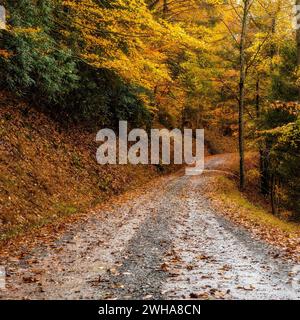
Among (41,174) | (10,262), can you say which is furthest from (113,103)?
(10,262)

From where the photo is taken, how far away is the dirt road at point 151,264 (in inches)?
247

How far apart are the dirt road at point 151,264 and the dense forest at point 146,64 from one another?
5.31 metres

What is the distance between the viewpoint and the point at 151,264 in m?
7.92

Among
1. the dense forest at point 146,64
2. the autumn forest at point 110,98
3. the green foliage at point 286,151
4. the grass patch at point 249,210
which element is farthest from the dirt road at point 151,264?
the green foliage at point 286,151

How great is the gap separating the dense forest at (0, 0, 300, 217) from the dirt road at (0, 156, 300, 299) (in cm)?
531

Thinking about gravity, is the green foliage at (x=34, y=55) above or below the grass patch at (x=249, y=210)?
above

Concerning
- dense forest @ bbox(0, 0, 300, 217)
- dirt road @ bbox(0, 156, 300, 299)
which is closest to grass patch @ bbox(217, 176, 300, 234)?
dirt road @ bbox(0, 156, 300, 299)

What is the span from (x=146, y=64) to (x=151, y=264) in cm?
1057

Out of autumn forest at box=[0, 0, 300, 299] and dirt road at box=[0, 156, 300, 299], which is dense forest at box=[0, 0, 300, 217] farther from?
dirt road at box=[0, 156, 300, 299]

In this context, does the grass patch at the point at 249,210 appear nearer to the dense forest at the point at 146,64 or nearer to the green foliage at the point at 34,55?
the dense forest at the point at 146,64

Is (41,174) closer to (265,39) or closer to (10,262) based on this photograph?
(10,262)

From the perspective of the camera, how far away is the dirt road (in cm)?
627

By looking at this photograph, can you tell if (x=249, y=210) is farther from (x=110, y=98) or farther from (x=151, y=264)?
(x=110, y=98)

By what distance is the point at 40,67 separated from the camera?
15.0m
